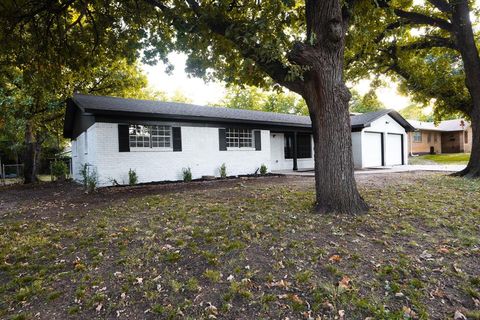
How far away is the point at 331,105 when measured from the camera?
5.38m

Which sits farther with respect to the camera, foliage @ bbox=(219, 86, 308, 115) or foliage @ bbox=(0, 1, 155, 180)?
foliage @ bbox=(219, 86, 308, 115)

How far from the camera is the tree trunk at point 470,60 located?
33.8ft

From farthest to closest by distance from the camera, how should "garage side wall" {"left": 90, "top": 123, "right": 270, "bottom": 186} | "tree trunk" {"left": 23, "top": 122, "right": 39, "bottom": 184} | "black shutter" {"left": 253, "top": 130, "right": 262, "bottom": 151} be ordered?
1. "tree trunk" {"left": 23, "top": 122, "right": 39, "bottom": 184}
2. "black shutter" {"left": 253, "top": 130, "right": 262, "bottom": 151}
3. "garage side wall" {"left": 90, "top": 123, "right": 270, "bottom": 186}

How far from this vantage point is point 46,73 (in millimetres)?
8398

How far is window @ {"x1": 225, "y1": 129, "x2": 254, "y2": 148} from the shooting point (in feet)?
45.0

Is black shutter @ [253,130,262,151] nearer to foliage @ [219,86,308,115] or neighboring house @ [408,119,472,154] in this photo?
neighboring house @ [408,119,472,154]

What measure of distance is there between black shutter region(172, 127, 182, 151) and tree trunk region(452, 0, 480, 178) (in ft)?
35.6

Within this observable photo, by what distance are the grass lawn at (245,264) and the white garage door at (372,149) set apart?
1283 cm

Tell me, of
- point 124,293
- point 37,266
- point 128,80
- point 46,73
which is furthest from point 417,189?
point 128,80

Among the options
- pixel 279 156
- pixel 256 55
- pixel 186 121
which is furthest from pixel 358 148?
pixel 256 55

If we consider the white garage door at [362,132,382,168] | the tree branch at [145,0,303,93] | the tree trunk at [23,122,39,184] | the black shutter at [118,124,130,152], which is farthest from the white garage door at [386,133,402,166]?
the tree trunk at [23,122,39,184]

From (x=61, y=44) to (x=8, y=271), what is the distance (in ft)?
21.5

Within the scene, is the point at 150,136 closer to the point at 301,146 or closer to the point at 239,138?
the point at 239,138

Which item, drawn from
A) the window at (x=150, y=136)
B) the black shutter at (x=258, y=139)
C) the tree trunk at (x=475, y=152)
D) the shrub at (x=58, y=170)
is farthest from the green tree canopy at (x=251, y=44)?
the shrub at (x=58, y=170)
